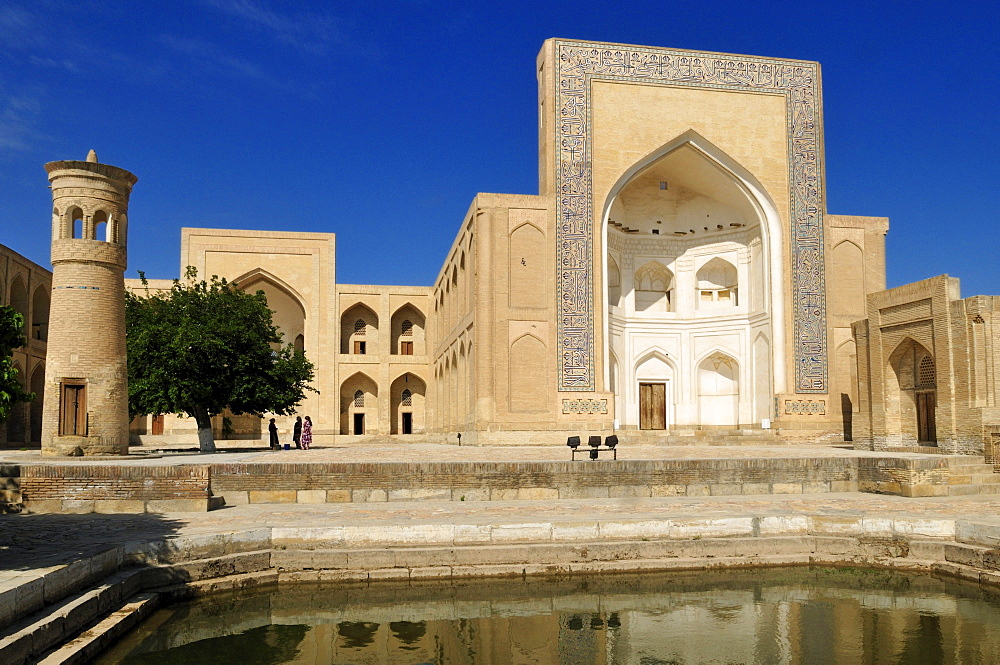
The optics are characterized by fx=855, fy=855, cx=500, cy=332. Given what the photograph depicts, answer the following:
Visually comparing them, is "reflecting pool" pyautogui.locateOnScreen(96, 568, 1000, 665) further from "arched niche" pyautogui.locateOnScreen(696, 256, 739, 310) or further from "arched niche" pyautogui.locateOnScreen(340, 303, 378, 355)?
"arched niche" pyautogui.locateOnScreen(340, 303, 378, 355)

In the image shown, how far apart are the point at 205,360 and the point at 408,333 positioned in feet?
51.7

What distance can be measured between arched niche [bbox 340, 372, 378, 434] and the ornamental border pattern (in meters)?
12.8

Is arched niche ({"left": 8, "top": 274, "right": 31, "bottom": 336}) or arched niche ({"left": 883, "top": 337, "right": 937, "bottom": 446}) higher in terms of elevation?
arched niche ({"left": 8, "top": 274, "right": 31, "bottom": 336})

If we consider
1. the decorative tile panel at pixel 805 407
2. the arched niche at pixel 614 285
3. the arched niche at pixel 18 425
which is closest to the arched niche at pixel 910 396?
the decorative tile panel at pixel 805 407

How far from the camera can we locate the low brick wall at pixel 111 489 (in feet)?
28.7

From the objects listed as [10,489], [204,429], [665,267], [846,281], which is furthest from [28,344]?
[846,281]

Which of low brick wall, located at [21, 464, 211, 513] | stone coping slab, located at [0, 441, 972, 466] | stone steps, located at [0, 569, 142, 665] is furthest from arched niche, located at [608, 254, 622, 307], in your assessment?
stone steps, located at [0, 569, 142, 665]

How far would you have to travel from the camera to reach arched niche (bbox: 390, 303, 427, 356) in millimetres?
34000

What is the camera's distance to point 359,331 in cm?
3312

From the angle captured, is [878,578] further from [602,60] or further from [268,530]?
[602,60]

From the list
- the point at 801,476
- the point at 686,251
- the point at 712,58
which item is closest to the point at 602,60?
the point at 712,58

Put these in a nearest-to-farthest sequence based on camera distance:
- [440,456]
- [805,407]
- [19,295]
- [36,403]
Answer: [440,456]
[805,407]
[19,295]
[36,403]

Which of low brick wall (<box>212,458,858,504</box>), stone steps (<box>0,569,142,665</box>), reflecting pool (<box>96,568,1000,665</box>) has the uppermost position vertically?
low brick wall (<box>212,458,858,504</box>)

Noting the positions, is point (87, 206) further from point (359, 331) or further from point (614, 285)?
point (359, 331)
